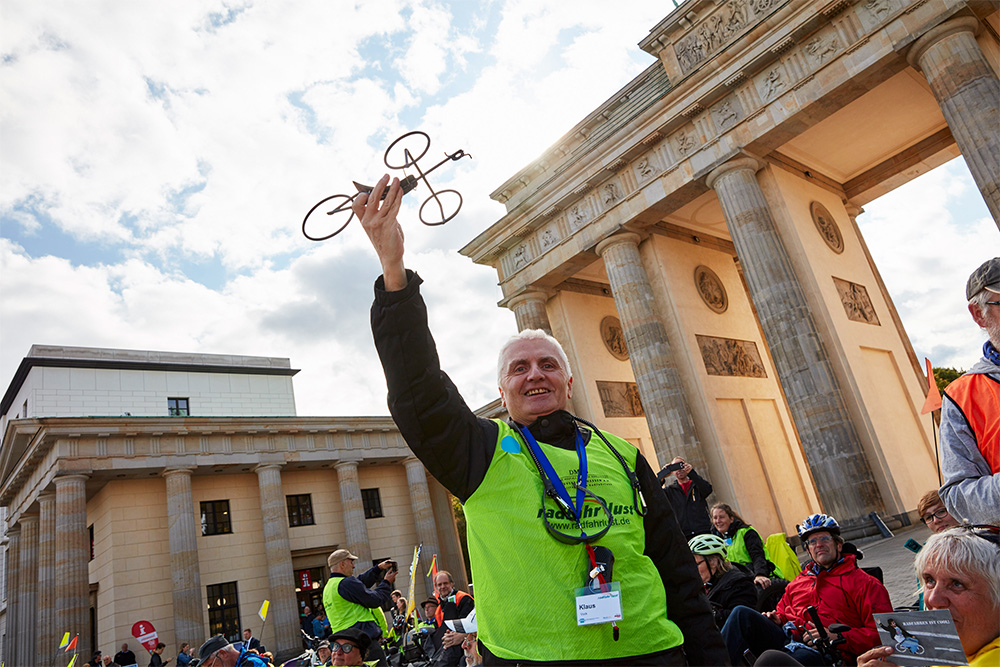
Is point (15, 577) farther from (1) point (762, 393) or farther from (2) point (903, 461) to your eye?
(2) point (903, 461)

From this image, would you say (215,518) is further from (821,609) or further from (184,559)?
(821,609)

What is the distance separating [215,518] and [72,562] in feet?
19.2

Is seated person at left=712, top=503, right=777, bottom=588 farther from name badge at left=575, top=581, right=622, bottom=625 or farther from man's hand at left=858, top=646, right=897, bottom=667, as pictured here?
name badge at left=575, top=581, right=622, bottom=625

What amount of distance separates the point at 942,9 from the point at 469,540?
55.4 ft

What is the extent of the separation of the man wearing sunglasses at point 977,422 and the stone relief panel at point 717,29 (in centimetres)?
1697

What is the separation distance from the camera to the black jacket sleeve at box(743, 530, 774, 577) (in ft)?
22.5

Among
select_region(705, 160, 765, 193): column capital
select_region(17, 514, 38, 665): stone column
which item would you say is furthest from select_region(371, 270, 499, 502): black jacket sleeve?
select_region(17, 514, 38, 665): stone column

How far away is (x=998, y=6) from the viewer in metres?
13.4

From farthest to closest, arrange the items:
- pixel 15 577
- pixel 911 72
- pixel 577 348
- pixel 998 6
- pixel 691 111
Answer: pixel 15 577
pixel 577 348
pixel 691 111
pixel 911 72
pixel 998 6

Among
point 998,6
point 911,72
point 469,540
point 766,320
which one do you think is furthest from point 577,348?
point 469,540

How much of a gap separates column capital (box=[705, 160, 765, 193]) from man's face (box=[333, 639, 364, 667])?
15906mm

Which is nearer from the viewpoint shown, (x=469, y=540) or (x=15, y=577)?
(x=469, y=540)

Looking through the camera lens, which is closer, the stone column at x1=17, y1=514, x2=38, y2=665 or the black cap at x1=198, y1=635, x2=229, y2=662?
the black cap at x1=198, y1=635, x2=229, y2=662

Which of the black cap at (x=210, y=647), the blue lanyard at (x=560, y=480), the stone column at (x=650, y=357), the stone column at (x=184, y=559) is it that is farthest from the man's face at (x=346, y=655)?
the stone column at (x=184, y=559)
